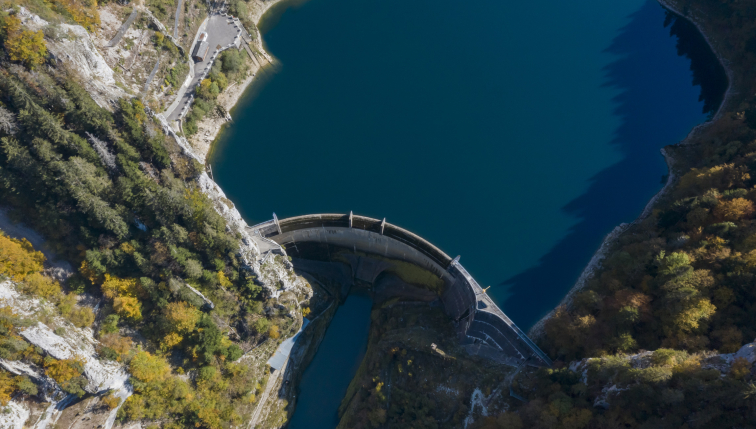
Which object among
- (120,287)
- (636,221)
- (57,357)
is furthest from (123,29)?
(636,221)

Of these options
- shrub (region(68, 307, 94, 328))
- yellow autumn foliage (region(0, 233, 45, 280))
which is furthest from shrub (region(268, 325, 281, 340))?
yellow autumn foliage (region(0, 233, 45, 280))

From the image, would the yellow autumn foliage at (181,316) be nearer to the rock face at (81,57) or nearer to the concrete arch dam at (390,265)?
the concrete arch dam at (390,265)

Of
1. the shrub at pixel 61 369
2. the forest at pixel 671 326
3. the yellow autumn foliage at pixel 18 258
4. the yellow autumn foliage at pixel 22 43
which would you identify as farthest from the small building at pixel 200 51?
the forest at pixel 671 326

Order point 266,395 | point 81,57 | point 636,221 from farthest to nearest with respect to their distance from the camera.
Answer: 1. point 636,221
2. point 266,395
3. point 81,57

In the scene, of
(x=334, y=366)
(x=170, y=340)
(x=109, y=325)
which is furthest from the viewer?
(x=334, y=366)

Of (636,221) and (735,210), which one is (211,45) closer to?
(636,221)

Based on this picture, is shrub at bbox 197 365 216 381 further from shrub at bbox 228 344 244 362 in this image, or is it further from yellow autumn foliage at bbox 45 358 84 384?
yellow autumn foliage at bbox 45 358 84 384

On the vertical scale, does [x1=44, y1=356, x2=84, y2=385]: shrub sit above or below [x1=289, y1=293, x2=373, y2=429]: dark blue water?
below
